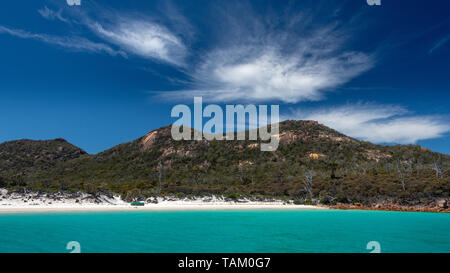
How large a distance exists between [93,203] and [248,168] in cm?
4770

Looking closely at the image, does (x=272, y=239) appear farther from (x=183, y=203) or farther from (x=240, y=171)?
(x=240, y=171)

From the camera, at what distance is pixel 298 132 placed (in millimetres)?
106500

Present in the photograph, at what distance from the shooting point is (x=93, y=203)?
38719 millimetres

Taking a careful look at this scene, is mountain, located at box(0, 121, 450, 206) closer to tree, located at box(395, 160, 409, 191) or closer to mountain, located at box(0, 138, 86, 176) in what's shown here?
tree, located at box(395, 160, 409, 191)

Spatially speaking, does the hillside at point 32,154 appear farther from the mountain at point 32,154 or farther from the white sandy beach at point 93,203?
the white sandy beach at point 93,203

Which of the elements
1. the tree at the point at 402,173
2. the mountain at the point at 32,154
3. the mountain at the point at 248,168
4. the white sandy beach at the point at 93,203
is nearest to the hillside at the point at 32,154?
the mountain at the point at 32,154

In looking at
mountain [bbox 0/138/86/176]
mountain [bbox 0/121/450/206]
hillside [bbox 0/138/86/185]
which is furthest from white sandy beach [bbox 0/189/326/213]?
mountain [bbox 0/138/86/176]

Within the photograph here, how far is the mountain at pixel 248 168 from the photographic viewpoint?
147ft

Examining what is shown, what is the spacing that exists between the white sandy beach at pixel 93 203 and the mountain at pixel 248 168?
8.10 ft

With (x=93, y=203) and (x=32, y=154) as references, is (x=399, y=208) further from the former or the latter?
(x=32, y=154)

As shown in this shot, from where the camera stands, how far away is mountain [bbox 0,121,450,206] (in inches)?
1762

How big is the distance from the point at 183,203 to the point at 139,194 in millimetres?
7758

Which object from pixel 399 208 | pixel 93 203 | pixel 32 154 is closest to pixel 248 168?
pixel 399 208
